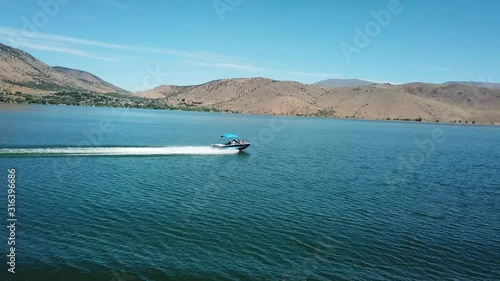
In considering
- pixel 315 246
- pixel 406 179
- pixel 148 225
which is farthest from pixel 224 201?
pixel 406 179

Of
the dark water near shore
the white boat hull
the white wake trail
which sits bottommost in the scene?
the dark water near shore

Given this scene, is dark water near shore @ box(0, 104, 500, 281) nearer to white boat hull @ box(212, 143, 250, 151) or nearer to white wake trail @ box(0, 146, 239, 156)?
white wake trail @ box(0, 146, 239, 156)

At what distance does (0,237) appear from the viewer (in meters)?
26.0

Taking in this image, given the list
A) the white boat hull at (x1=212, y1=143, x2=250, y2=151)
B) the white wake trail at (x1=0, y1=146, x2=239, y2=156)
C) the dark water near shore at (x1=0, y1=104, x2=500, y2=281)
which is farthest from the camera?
the white boat hull at (x1=212, y1=143, x2=250, y2=151)

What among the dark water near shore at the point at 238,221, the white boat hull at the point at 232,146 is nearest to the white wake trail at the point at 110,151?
the dark water near shore at the point at 238,221

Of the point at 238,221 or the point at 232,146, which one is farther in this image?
the point at 232,146

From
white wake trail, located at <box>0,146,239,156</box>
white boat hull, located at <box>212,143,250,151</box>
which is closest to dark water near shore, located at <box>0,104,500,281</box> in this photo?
white wake trail, located at <box>0,146,239,156</box>

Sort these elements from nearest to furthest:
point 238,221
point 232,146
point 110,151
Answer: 1. point 238,221
2. point 110,151
3. point 232,146

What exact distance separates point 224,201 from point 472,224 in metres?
23.3

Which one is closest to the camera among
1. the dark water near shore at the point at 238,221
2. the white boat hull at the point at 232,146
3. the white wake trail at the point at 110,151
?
the dark water near shore at the point at 238,221

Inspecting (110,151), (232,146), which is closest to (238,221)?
(110,151)

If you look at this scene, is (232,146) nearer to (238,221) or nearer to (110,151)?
(110,151)

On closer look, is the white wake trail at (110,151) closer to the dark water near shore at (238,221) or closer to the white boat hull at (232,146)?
the dark water near shore at (238,221)

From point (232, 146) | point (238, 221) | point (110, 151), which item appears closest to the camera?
point (238, 221)
